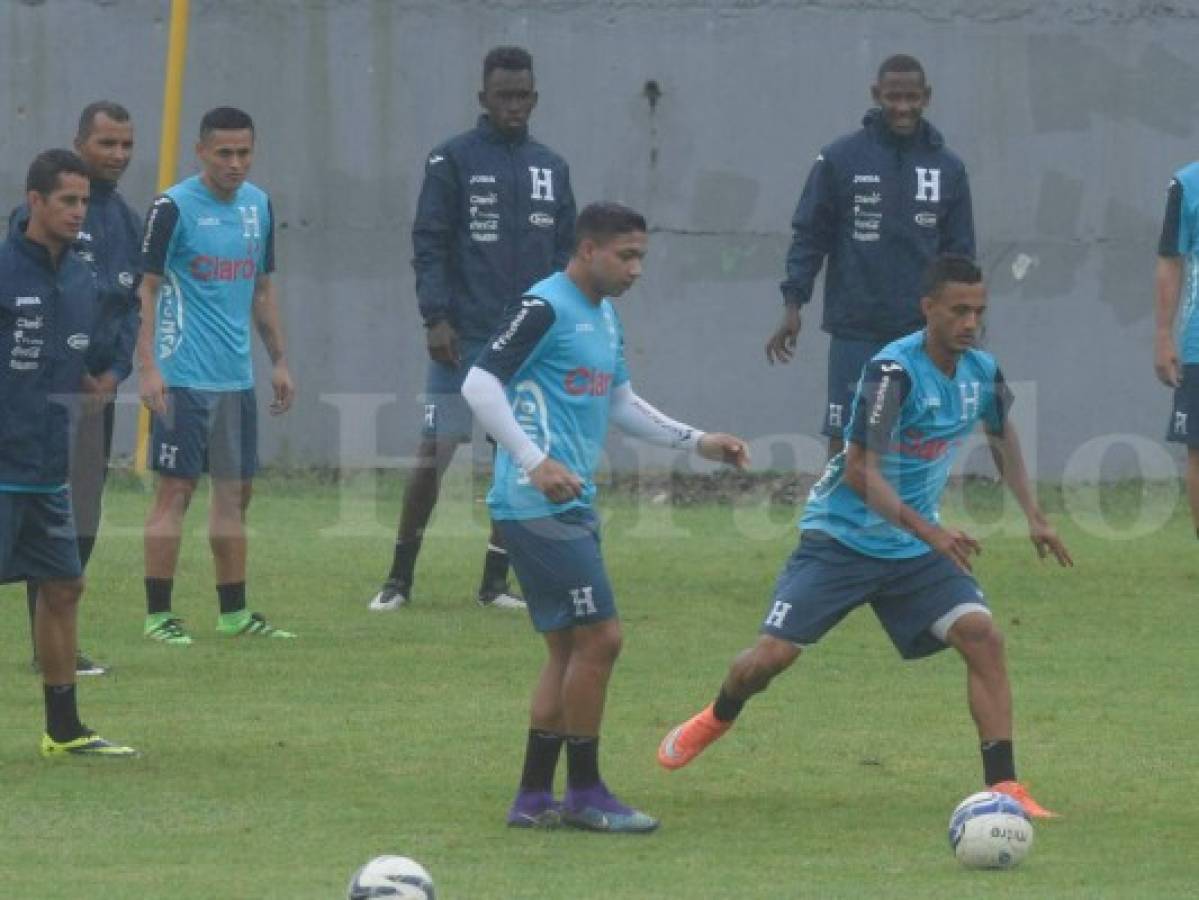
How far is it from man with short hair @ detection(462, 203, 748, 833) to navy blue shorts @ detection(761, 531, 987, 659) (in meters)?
0.60

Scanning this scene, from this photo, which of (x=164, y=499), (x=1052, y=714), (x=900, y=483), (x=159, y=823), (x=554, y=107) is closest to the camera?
(x=159, y=823)

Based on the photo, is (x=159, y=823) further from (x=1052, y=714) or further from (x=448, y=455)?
(x=448, y=455)

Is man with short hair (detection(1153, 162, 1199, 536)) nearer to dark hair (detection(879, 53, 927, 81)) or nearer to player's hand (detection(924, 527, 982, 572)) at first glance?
dark hair (detection(879, 53, 927, 81))

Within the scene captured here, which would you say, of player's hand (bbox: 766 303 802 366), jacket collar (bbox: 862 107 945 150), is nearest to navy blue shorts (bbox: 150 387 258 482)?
player's hand (bbox: 766 303 802 366)

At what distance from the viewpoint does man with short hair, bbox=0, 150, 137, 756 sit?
9.23 m

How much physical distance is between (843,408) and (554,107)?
5.47 metres

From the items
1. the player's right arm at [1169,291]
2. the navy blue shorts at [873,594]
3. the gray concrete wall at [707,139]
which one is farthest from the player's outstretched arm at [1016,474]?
the gray concrete wall at [707,139]

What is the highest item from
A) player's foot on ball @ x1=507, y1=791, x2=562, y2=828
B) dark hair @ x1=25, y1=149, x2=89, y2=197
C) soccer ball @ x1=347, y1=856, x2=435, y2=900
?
dark hair @ x1=25, y1=149, x2=89, y2=197

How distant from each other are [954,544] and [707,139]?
9.67 m

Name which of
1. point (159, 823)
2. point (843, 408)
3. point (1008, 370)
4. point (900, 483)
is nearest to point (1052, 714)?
point (900, 483)

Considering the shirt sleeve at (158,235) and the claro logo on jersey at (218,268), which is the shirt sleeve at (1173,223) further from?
the shirt sleeve at (158,235)

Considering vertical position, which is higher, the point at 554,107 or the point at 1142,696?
the point at 554,107

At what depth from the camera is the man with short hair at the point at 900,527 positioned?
8719 millimetres

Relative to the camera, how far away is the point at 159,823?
8.25m
